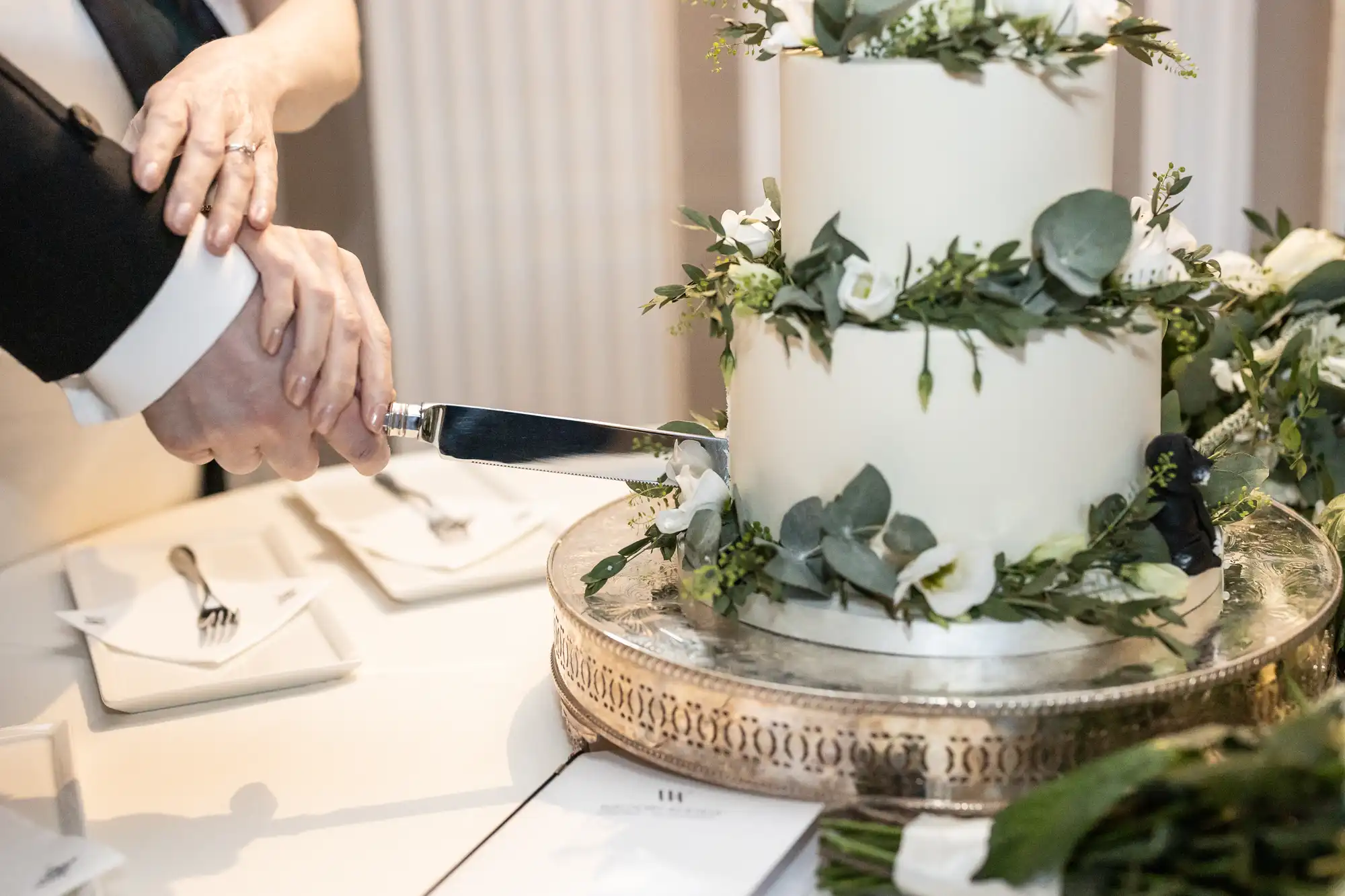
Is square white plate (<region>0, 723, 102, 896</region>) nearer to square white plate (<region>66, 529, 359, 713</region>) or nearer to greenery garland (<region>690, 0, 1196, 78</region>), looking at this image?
square white plate (<region>66, 529, 359, 713</region>)

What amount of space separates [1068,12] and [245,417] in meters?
0.82

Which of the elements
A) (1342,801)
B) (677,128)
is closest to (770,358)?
(1342,801)

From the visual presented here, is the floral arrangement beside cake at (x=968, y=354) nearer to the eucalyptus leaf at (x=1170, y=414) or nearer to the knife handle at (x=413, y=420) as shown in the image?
the eucalyptus leaf at (x=1170, y=414)

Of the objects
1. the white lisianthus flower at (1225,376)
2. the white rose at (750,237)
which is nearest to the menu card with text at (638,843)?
the white rose at (750,237)

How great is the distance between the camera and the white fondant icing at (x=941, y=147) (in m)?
0.94

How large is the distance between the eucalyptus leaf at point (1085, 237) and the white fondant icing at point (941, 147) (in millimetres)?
30

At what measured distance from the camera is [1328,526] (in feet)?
4.07

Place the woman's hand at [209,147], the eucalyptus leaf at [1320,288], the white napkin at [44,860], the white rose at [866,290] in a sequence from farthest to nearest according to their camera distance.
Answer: the eucalyptus leaf at [1320,288] → the woman's hand at [209,147] → the white rose at [866,290] → the white napkin at [44,860]

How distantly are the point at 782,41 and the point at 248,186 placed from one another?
56 cm

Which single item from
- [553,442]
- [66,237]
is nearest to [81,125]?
[66,237]

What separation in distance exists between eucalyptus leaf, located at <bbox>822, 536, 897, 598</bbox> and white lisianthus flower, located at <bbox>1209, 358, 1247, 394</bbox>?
675 mm

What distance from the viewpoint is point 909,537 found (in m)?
0.94

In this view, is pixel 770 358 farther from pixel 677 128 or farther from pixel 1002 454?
pixel 677 128

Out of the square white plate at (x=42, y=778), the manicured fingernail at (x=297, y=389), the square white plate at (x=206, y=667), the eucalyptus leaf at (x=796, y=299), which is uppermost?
the eucalyptus leaf at (x=796, y=299)
